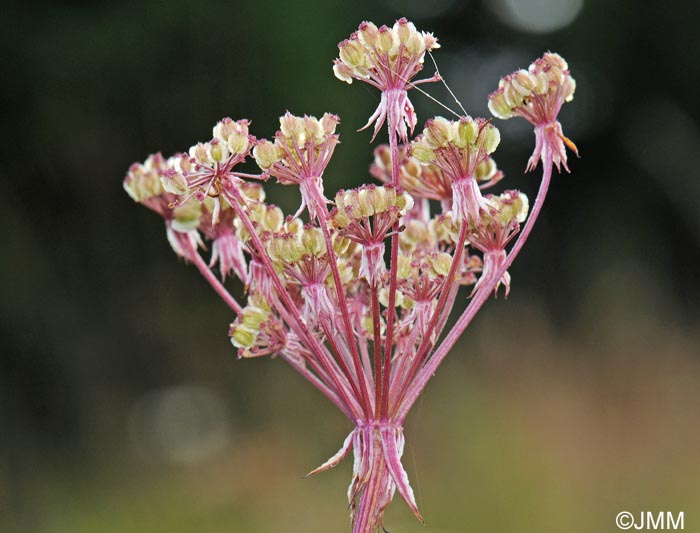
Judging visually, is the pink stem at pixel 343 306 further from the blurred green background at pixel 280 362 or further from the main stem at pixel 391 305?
the blurred green background at pixel 280 362

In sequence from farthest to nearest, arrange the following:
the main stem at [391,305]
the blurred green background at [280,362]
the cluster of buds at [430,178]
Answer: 1. the blurred green background at [280,362]
2. the cluster of buds at [430,178]
3. the main stem at [391,305]

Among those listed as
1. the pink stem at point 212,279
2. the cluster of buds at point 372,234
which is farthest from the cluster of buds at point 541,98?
the pink stem at point 212,279

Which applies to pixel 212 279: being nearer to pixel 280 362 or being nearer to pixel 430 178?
pixel 430 178

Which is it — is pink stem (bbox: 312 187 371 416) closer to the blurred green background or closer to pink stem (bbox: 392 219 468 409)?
pink stem (bbox: 392 219 468 409)

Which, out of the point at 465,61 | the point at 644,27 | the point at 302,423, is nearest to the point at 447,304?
the point at 302,423

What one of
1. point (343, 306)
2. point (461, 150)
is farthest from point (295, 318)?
point (461, 150)

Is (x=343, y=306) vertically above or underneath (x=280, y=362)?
above
